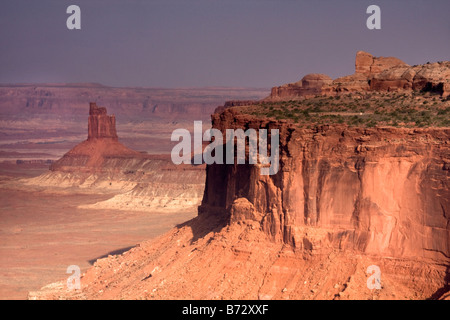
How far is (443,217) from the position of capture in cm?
2972

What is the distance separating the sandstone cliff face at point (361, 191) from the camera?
98.5ft

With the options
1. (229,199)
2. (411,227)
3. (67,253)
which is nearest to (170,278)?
(229,199)

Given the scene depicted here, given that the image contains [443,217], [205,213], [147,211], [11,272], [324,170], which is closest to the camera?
[443,217]

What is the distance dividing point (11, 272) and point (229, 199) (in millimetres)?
27141

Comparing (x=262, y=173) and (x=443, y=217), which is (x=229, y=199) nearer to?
(x=262, y=173)

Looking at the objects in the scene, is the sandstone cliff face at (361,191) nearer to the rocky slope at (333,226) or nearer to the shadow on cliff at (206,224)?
the rocky slope at (333,226)

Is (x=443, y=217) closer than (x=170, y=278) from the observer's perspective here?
Yes

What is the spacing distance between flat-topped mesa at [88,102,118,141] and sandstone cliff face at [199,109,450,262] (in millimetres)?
103904

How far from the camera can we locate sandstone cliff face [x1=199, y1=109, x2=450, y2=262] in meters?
30.0

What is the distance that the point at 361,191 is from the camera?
31312 millimetres

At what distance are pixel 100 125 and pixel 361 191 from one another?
10858 centimetres

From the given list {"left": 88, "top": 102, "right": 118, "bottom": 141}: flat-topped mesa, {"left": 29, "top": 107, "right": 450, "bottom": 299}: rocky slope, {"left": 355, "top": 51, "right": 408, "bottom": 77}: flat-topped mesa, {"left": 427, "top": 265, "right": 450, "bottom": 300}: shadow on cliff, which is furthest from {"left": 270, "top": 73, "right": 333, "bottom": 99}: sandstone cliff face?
{"left": 88, "top": 102, "right": 118, "bottom": 141}: flat-topped mesa

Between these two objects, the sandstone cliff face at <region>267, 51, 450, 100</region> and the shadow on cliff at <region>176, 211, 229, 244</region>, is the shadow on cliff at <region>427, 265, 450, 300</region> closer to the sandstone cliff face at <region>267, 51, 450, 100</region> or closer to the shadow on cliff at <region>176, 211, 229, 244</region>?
the sandstone cliff face at <region>267, 51, 450, 100</region>

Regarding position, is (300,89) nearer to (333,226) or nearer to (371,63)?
(371,63)
